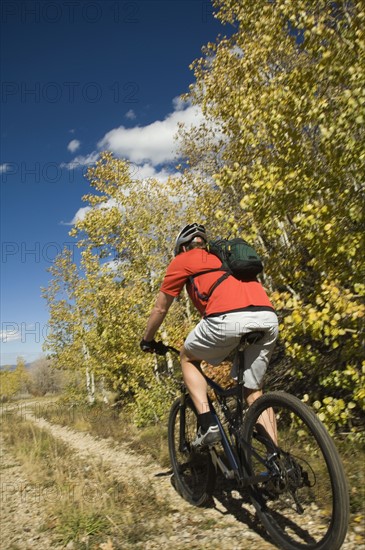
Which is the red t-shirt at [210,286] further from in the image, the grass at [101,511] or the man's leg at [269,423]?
the grass at [101,511]

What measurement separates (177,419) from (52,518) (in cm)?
195

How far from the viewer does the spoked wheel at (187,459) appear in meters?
4.37

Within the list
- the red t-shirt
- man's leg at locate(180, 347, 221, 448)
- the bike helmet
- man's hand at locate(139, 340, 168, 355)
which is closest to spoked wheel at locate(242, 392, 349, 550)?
man's leg at locate(180, 347, 221, 448)

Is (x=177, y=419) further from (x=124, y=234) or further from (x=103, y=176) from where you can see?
(x=103, y=176)

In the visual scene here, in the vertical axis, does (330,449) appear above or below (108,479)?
above

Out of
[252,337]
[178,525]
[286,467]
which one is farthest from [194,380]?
[178,525]

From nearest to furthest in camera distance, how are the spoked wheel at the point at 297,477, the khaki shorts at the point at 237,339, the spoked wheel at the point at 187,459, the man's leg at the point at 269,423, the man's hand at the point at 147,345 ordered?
1. the spoked wheel at the point at 297,477
2. the man's leg at the point at 269,423
3. the khaki shorts at the point at 237,339
4. the man's hand at the point at 147,345
5. the spoked wheel at the point at 187,459

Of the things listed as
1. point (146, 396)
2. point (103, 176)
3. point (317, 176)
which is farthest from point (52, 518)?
point (103, 176)

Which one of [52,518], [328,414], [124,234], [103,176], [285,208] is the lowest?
[52,518]

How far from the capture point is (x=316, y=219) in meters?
4.74

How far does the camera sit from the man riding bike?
3.37 m

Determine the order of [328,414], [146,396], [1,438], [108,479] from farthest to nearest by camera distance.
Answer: [1,438] → [146,396] → [108,479] → [328,414]

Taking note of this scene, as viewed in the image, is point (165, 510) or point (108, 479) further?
point (108, 479)

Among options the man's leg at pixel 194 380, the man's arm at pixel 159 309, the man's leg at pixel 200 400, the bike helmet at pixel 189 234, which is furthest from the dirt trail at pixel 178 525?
the bike helmet at pixel 189 234
